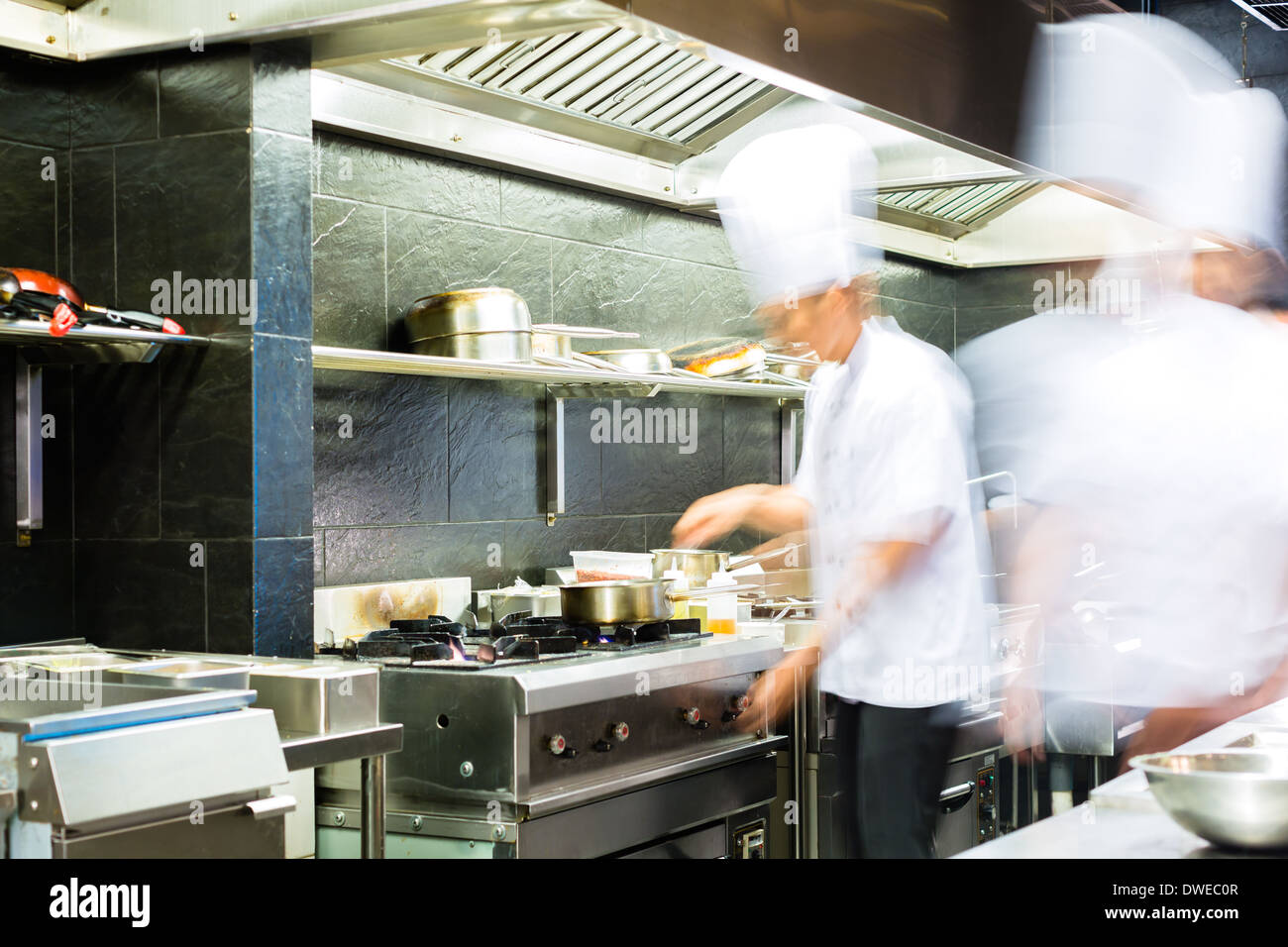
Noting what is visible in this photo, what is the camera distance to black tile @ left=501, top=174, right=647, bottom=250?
3779mm

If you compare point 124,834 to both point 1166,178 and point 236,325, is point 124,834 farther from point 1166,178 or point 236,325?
point 1166,178

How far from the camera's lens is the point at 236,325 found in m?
2.57

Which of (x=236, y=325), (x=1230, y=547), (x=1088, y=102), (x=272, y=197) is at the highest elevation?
(x=1088, y=102)

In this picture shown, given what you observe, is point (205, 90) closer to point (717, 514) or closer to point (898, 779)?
point (717, 514)

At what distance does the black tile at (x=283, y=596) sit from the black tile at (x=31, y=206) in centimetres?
75

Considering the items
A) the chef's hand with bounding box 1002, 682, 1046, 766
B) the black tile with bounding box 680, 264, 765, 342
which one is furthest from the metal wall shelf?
the chef's hand with bounding box 1002, 682, 1046, 766

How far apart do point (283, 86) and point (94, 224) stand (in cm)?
48

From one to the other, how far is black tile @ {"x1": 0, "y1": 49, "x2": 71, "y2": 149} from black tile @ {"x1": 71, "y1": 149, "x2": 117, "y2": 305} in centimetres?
6

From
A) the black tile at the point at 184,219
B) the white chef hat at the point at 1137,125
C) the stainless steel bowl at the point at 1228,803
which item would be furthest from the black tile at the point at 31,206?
the white chef hat at the point at 1137,125

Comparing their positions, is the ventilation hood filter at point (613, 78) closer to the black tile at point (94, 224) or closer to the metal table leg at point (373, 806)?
the black tile at point (94, 224)

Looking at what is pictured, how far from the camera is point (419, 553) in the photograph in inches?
136

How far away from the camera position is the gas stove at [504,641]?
8.80ft
